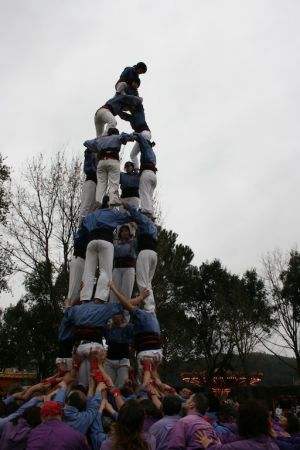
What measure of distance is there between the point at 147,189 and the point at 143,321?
3.25 metres

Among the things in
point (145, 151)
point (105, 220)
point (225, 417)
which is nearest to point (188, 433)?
point (225, 417)

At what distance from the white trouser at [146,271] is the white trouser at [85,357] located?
5.53 feet

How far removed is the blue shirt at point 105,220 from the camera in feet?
30.9

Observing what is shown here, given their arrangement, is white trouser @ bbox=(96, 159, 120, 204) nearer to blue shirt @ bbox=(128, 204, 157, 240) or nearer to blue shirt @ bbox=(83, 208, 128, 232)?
blue shirt @ bbox=(128, 204, 157, 240)

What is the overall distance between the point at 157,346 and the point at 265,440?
6.04 m

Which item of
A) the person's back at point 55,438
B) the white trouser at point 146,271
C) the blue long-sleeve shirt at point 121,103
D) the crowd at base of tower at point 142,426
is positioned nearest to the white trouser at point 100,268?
the white trouser at point 146,271

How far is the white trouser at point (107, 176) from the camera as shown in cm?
1049

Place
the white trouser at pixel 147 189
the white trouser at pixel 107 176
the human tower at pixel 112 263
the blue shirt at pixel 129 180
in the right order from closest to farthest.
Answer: the human tower at pixel 112 263 < the white trouser at pixel 107 176 < the white trouser at pixel 147 189 < the blue shirt at pixel 129 180

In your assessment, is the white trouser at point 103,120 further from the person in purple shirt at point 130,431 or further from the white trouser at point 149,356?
the person in purple shirt at point 130,431

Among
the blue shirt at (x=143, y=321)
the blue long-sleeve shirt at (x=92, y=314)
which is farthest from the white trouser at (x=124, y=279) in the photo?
the blue long-sleeve shirt at (x=92, y=314)

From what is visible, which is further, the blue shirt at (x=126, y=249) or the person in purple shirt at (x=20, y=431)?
the blue shirt at (x=126, y=249)

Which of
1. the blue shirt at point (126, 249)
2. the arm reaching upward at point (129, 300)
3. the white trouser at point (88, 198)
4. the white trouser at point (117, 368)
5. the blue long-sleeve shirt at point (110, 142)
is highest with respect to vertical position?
the blue long-sleeve shirt at point (110, 142)

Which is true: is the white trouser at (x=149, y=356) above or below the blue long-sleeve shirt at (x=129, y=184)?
below

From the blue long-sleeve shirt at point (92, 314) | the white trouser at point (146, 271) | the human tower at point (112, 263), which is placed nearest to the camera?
the blue long-sleeve shirt at point (92, 314)
